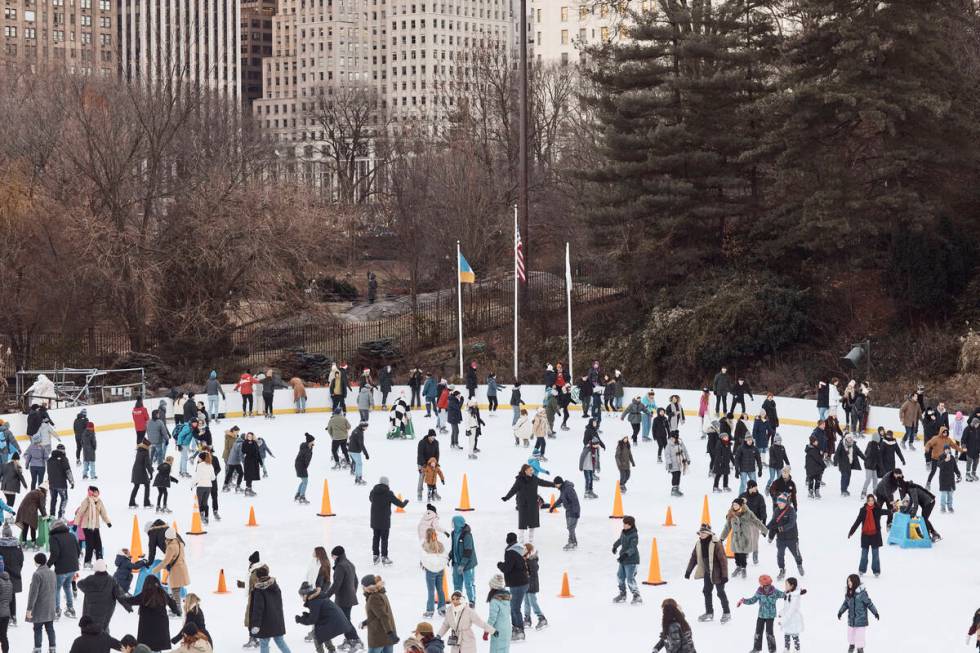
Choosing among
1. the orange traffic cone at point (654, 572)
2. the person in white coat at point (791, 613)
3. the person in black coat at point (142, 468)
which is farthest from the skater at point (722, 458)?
the person in black coat at point (142, 468)

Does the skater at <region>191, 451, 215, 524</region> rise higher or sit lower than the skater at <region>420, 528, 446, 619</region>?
higher

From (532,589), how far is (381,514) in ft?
12.1

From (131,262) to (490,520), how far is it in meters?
26.3

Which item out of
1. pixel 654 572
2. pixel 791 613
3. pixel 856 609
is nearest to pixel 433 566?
pixel 654 572

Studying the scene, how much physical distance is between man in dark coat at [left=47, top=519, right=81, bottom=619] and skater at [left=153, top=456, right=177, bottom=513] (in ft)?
17.5

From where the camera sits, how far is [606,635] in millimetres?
16781

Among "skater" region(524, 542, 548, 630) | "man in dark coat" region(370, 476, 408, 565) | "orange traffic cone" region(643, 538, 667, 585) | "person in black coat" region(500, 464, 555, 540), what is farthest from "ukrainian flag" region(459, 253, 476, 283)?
"skater" region(524, 542, 548, 630)

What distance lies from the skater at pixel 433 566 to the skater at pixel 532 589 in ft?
3.44

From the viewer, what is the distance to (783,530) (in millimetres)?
19141

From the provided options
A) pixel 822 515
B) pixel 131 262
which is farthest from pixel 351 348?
pixel 822 515

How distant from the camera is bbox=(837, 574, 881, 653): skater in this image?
15352 mm

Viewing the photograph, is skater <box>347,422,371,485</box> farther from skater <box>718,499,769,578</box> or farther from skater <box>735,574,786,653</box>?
skater <box>735,574,786,653</box>

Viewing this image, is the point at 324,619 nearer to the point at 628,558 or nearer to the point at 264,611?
the point at 264,611

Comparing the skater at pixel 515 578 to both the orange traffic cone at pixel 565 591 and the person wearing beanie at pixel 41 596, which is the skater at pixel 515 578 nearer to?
the orange traffic cone at pixel 565 591
